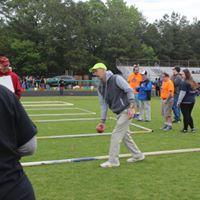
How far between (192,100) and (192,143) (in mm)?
2021

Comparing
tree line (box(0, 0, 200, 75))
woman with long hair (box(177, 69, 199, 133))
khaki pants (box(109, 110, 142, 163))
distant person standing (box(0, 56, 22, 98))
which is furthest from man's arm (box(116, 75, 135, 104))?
tree line (box(0, 0, 200, 75))

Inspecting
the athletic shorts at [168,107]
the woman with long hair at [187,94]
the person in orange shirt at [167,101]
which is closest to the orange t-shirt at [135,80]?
the person in orange shirt at [167,101]

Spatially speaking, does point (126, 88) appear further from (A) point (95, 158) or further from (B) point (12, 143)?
(B) point (12, 143)

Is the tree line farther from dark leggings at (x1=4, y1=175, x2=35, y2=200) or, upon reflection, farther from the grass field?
dark leggings at (x1=4, y1=175, x2=35, y2=200)

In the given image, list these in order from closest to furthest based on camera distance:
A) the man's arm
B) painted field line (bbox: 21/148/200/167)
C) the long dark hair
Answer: the man's arm
painted field line (bbox: 21/148/200/167)
the long dark hair

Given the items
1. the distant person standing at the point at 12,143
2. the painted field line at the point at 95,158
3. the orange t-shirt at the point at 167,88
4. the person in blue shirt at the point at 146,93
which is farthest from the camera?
the person in blue shirt at the point at 146,93

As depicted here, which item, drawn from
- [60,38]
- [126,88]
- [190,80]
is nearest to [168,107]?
[190,80]

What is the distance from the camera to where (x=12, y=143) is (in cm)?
234

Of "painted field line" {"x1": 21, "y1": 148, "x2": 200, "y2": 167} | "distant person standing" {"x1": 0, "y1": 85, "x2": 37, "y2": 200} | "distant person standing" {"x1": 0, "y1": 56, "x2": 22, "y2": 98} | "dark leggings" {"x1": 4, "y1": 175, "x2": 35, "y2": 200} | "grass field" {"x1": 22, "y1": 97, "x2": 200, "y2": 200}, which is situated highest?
"distant person standing" {"x1": 0, "y1": 56, "x2": 22, "y2": 98}

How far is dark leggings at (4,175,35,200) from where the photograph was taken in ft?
7.50

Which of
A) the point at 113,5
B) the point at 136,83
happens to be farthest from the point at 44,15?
the point at 136,83

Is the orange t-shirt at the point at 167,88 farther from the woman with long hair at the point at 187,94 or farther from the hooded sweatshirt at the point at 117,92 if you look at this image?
the hooded sweatshirt at the point at 117,92

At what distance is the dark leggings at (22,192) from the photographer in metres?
2.29

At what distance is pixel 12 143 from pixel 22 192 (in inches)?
12.7
